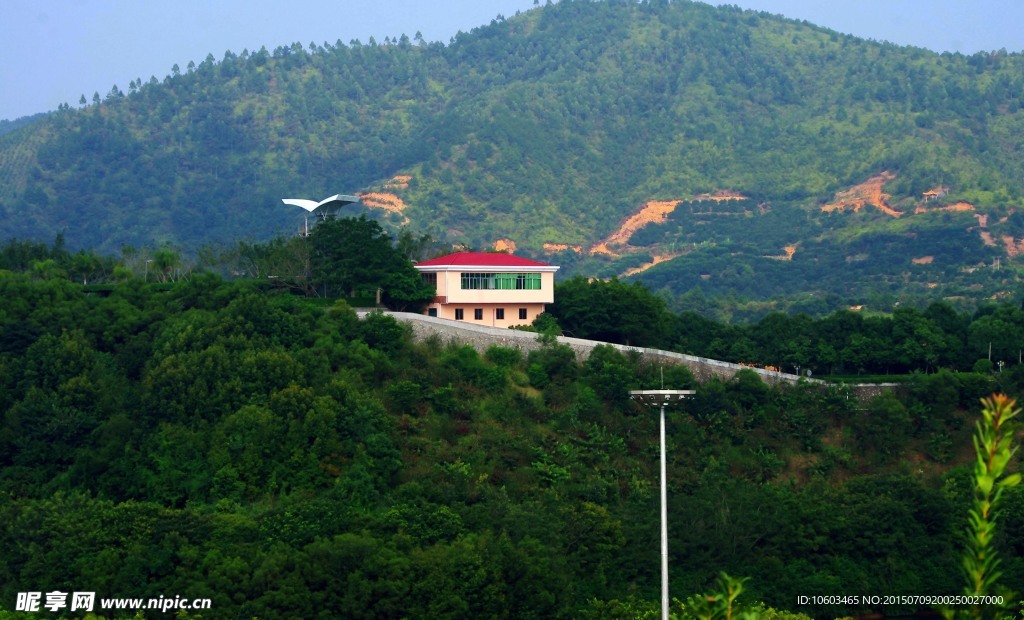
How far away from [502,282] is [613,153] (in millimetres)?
69057

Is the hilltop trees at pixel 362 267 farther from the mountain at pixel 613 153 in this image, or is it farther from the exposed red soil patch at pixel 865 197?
the exposed red soil patch at pixel 865 197

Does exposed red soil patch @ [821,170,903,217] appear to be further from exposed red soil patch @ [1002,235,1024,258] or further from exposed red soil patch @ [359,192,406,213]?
exposed red soil patch @ [359,192,406,213]

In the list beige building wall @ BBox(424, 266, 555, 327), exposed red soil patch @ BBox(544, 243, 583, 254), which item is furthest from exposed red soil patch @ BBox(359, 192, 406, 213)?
beige building wall @ BBox(424, 266, 555, 327)

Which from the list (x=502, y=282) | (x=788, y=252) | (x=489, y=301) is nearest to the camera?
(x=489, y=301)

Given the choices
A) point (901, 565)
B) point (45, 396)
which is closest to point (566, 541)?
point (901, 565)

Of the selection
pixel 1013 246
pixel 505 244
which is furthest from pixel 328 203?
pixel 1013 246

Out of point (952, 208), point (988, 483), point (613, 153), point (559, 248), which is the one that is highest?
point (613, 153)

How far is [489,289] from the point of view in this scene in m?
37.1

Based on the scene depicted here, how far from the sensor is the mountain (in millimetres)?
86688

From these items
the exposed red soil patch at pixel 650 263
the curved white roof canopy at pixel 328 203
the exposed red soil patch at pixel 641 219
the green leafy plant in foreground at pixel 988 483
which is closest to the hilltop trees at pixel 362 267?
the curved white roof canopy at pixel 328 203

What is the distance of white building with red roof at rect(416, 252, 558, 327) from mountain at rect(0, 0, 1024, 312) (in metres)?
39.8

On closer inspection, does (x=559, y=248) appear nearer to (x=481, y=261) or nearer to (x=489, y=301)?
(x=481, y=261)

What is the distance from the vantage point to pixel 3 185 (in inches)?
3999

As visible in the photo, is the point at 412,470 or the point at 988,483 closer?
the point at 988,483
